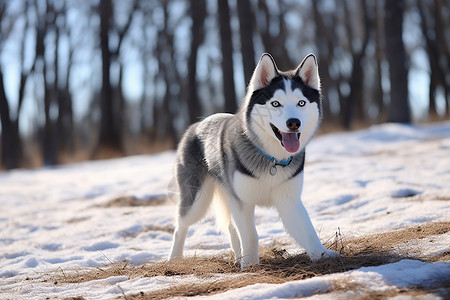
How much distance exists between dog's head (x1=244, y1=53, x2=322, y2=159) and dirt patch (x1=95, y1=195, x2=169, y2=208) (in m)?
3.78

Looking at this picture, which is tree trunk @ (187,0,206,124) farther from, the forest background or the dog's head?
the dog's head

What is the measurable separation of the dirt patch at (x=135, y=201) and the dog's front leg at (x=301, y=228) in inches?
148

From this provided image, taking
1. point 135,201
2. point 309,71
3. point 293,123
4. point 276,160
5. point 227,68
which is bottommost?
point 135,201

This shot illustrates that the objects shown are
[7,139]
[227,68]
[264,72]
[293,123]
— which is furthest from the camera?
[7,139]

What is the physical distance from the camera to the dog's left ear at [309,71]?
3.88m

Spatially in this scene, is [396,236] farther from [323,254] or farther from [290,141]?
[290,141]

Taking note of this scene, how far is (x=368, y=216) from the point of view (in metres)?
5.24

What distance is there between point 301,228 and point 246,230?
448 mm

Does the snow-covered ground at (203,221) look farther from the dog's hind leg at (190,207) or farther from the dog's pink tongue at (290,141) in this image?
the dog's pink tongue at (290,141)

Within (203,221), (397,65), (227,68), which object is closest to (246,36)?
(227,68)

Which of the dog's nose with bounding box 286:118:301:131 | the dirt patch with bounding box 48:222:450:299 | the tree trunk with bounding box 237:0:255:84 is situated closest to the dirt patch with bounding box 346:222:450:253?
the dirt patch with bounding box 48:222:450:299

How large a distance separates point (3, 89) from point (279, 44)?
11.8 m

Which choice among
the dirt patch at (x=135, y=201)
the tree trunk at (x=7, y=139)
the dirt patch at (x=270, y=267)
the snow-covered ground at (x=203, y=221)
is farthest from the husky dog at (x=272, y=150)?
the tree trunk at (x=7, y=139)

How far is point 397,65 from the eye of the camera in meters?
12.1
